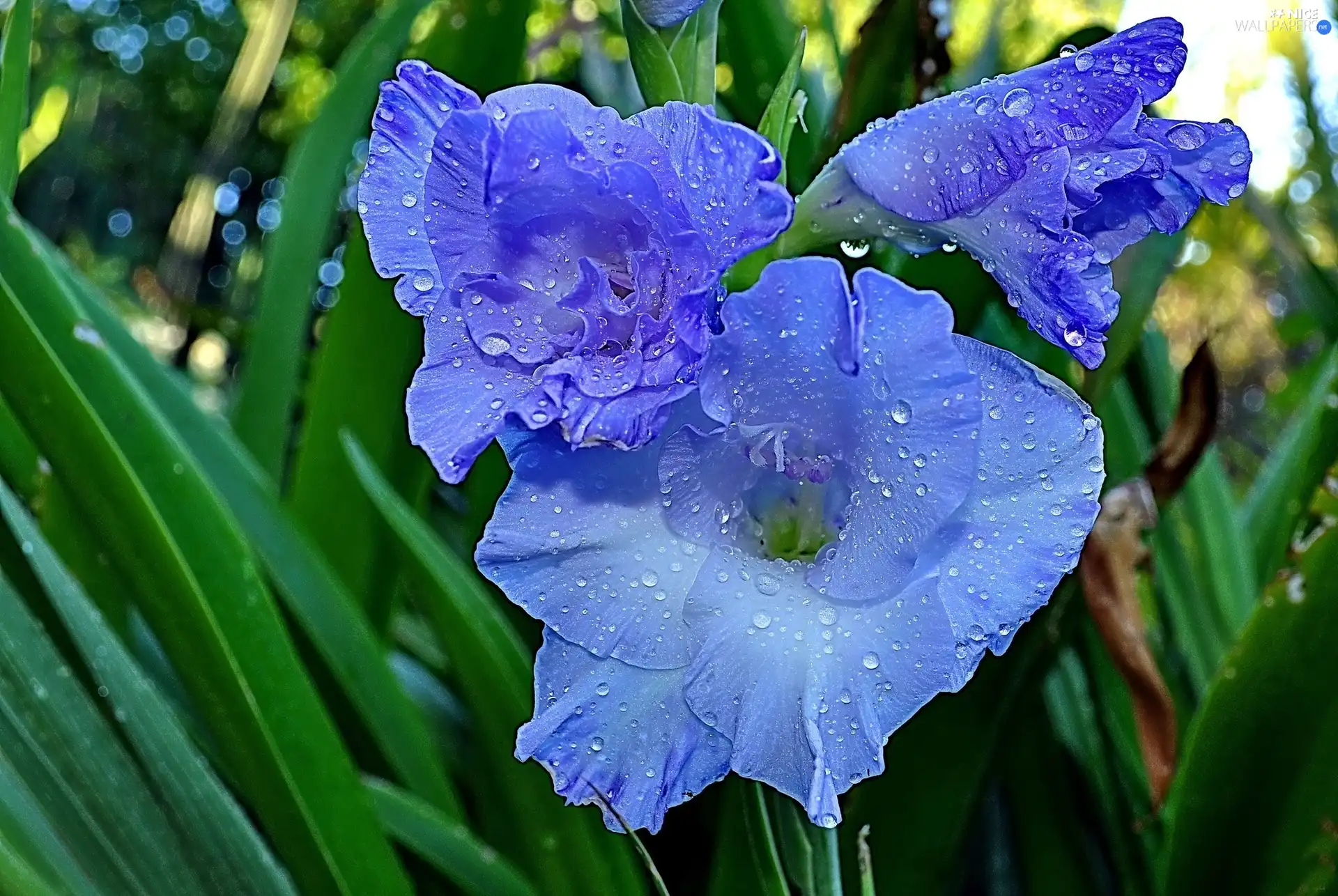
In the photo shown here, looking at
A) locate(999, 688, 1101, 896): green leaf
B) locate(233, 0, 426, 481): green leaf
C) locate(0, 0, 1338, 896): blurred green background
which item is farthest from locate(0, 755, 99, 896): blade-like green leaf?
locate(999, 688, 1101, 896): green leaf

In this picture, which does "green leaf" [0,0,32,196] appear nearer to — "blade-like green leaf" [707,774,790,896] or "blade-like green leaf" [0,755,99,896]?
"blade-like green leaf" [0,755,99,896]

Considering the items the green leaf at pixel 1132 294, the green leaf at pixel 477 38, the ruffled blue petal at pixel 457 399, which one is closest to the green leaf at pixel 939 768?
the green leaf at pixel 1132 294

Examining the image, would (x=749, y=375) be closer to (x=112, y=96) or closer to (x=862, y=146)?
(x=862, y=146)

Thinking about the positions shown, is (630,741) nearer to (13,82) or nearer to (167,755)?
(167,755)

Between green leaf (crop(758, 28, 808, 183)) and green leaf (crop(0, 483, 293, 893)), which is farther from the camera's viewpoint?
green leaf (crop(0, 483, 293, 893))

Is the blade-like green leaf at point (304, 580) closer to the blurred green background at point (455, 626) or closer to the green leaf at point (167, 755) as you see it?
the blurred green background at point (455, 626)

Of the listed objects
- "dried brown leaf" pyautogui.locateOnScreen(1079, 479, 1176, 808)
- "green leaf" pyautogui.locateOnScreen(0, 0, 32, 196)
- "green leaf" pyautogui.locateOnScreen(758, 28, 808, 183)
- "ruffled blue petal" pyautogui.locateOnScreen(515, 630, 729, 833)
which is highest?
"green leaf" pyautogui.locateOnScreen(0, 0, 32, 196)
